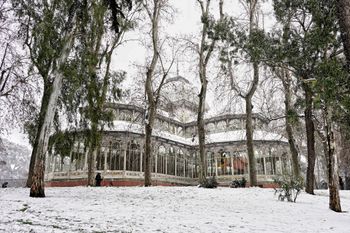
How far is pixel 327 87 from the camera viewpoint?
25.6 feet

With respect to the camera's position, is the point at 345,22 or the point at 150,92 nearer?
the point at 345,22

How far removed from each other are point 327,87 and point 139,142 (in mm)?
21079

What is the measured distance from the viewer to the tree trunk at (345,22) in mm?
5887

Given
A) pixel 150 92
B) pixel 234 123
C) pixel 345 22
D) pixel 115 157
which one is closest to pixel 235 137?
pixel 234 123

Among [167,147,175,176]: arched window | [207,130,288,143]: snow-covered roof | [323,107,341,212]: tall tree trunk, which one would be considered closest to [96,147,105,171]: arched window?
[167,147,175,176]: arched window

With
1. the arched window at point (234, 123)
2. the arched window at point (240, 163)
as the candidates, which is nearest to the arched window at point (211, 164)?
the arched window at point (240, 163)

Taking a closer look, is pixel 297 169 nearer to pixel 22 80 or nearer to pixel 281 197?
pixel 281 197

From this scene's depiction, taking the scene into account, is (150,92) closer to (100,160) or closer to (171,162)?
(100,160)

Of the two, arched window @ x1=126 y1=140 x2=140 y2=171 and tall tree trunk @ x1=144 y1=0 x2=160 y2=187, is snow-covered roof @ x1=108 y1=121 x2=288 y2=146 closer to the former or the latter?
arched window @ x1=126 y1=140 x2=140 y2=171

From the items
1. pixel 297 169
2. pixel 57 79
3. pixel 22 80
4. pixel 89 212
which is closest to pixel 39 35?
pixel 57 79

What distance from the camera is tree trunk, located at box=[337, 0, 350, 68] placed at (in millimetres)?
5887

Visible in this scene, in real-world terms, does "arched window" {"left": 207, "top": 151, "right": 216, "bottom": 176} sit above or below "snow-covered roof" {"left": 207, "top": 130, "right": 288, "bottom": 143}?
below

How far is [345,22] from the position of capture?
603 centimetres

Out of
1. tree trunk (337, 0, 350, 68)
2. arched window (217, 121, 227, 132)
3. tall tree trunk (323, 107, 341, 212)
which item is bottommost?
tall tree trunk (323, 107, 341, 212)
